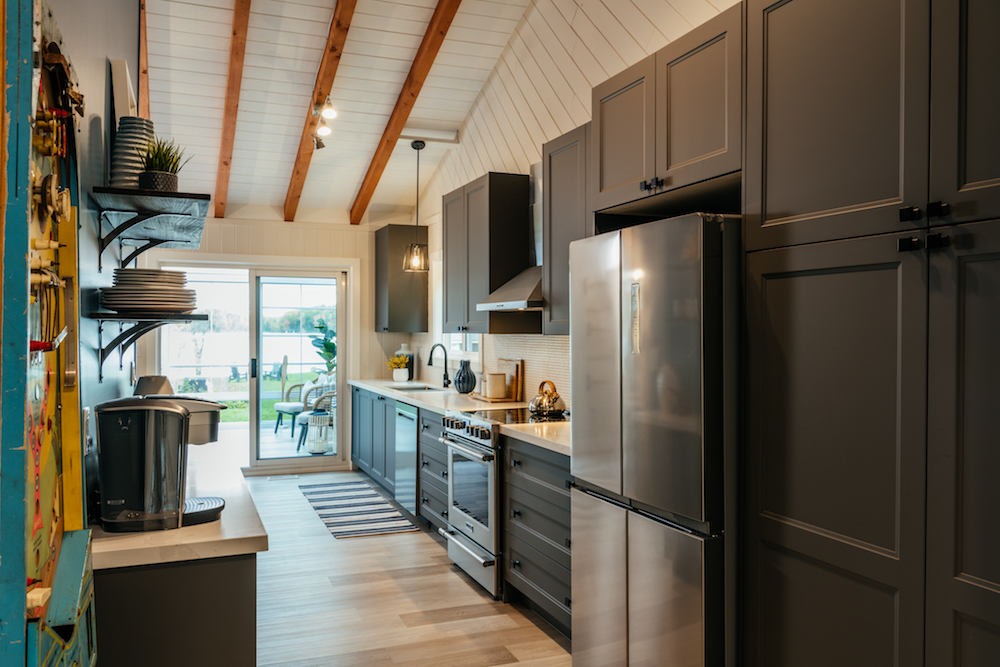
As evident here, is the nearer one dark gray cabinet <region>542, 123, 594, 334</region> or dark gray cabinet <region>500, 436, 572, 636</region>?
dark gray cabinet <region>500, 436, 572, 636</region>

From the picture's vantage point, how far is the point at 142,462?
1741 mm

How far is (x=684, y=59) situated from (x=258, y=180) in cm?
498

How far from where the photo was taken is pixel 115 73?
8.09 feet

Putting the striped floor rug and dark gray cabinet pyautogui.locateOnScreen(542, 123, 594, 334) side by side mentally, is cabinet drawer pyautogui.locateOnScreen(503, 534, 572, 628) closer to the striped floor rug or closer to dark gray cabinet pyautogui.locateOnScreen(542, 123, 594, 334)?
dark gray cabinet pyautogui.locateOnScreen(542, 123, 594, 334)

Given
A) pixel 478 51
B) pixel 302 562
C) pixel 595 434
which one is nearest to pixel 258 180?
pixel 478 51

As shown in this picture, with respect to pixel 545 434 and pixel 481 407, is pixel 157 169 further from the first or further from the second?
pixel 481 407

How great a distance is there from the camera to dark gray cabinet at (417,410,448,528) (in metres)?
4.40

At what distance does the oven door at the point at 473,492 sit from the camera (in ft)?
11.7

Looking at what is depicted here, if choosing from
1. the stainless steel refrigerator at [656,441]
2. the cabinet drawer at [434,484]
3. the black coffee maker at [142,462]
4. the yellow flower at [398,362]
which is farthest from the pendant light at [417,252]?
the black coffee maker at [142,462]

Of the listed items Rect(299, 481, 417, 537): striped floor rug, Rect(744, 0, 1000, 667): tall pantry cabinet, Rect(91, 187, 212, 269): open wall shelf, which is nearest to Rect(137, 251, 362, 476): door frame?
Rect(299, 481, 417, 537): striped floor rug

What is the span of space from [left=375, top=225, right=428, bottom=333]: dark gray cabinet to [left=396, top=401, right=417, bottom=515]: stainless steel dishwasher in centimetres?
151

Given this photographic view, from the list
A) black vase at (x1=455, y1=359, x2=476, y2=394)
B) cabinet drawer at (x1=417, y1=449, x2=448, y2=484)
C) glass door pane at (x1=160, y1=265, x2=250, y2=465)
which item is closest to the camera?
cabinet drawer at (x1=417, y1=449, x2=448, y2=484)

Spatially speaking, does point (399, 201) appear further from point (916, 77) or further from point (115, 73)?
point (916, 77)

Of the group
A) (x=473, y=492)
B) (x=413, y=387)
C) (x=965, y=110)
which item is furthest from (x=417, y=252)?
(x=965, y=110)
